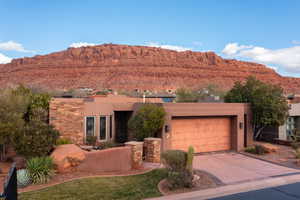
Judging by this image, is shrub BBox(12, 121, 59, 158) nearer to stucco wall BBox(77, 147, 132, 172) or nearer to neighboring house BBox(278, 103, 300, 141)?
stucco wall BBox(77, 147, 132, 172)

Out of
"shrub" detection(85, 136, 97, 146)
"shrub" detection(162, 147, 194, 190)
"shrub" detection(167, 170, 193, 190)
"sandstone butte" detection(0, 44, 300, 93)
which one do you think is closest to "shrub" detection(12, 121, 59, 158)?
"shrub" detection(85, 136, 97, 146)

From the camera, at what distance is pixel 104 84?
63.0 m

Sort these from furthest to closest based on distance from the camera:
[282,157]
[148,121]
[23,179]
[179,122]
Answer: [179,122]
[282,157]
[148,121]
[23,179]

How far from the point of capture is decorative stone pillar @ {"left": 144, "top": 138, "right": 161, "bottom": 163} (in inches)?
479

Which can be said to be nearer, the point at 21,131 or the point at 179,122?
the point at 21,131

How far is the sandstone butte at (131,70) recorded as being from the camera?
6731 cm

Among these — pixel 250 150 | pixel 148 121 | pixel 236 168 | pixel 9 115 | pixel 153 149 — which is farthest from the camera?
pixel 250 150

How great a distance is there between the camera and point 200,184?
29.6 ft

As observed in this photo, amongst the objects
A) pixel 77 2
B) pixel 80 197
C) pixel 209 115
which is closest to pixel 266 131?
pixel 209 115

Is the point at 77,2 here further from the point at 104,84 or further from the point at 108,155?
the point at 104,84

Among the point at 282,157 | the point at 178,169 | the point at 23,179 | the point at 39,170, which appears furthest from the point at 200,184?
the point at 282,157

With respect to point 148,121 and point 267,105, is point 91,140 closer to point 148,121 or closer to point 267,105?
point 148,121

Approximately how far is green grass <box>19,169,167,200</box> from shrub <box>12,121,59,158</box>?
92.4 inches

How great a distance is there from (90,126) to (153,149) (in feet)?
15.8
